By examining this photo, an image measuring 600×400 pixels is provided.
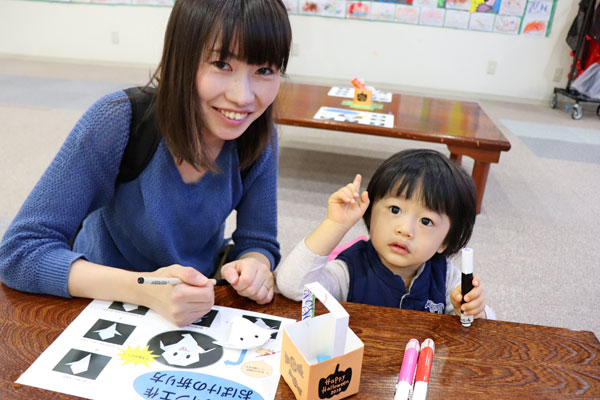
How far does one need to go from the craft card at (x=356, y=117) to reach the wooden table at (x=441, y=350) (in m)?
1.71

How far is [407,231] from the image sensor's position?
0.91 m

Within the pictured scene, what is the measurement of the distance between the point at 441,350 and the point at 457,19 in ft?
15.7

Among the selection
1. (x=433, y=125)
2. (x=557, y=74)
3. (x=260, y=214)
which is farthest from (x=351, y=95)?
(x=557, y=74)

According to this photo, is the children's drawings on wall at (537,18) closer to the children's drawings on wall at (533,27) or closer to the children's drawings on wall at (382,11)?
the children's drawings on wall at (533,27)

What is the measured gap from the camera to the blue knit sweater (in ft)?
→ 2.47

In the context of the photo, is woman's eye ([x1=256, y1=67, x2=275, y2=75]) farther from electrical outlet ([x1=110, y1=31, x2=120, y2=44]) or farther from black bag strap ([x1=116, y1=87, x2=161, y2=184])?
electrical outlet ([x1=110, y1=31, x2=120, y2=44])

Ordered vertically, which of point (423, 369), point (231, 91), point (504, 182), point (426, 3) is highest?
point (426, 3)

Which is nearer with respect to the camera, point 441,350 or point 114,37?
point 441,350

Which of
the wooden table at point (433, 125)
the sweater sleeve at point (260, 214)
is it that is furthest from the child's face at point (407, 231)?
the wooden table at point (433, 125)

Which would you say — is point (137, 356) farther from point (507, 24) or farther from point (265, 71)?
point (507, 24)

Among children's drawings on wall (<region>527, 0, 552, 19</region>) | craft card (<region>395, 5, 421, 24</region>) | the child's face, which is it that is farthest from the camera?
craft card (<region>395, 5, 421, 24</region>)

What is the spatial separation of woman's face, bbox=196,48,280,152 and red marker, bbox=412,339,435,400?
46 cm

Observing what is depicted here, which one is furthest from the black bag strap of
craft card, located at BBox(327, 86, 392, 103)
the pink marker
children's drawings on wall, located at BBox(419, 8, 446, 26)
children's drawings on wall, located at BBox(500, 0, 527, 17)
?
children's drawings on wall, located at BBox(500, 0, 527, 17)

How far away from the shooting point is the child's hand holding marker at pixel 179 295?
0.68 meters
